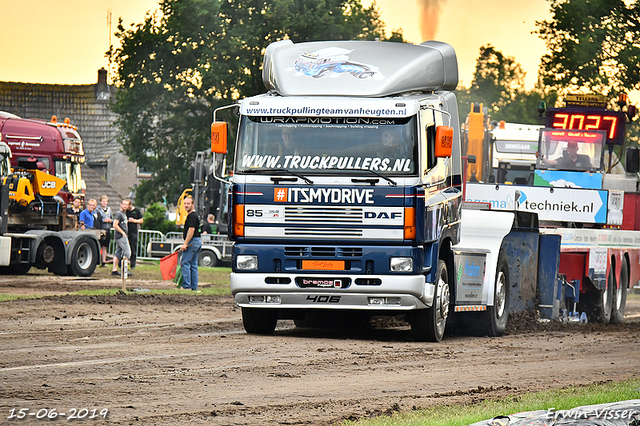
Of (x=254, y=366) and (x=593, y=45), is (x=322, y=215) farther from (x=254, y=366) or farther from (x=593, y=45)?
(x=593, y=45)

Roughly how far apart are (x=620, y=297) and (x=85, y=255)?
13497mm

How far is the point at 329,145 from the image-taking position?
12859 millimetres

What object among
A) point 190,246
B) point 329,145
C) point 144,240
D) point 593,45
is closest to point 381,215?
point 329,145

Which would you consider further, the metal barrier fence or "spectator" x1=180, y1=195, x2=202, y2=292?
the metal barrier fence

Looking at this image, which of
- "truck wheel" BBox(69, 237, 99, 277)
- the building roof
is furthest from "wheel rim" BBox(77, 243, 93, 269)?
the building roof

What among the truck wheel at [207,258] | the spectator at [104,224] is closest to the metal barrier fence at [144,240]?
the truck wheel at [207,258]

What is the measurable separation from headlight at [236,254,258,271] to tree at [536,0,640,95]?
30.5 metres

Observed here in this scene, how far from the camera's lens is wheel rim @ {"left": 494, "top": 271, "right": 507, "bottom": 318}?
50.0ft

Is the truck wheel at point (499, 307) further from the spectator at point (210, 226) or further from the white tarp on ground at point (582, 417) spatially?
the spectator at point (210, 226)

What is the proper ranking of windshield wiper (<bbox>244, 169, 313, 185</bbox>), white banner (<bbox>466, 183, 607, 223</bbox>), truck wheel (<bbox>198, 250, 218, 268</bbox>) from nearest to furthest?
windshield wiper (<bbox>244, 169, 313, 185</bbox>), white banner (<bbox>466, 183, 607, 223</bbox>), truck wheel (<bbox>198, 250, 218, 268</bbox>)

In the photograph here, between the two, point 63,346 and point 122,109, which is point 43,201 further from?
point 122,109

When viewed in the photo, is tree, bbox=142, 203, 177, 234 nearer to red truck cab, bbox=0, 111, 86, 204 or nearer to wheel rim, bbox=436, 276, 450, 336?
red truck cab, bbox=0, 111, 86, 204

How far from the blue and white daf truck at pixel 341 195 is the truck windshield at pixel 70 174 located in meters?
16.3

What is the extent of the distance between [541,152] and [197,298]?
775 centimetres
